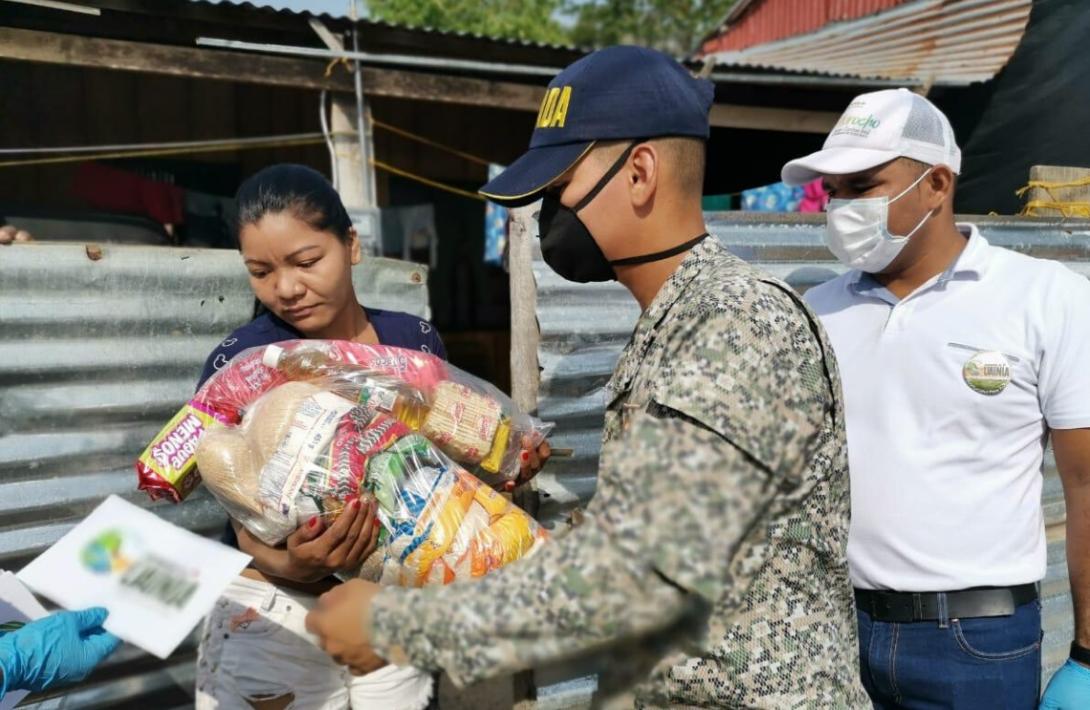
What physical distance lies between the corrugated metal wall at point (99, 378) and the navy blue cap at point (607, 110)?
1.60m

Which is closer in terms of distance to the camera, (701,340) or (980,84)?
(701,340)

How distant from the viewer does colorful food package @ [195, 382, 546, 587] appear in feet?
5.25

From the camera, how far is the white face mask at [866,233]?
2.20 m

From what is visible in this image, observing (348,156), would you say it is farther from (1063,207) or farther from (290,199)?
(1063,207)

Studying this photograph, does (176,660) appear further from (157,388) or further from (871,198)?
(871,198)

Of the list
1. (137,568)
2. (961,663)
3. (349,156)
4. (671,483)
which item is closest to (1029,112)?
(349,156)

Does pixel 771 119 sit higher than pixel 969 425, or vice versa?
pixel 771 119

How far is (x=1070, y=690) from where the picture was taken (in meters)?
1.96

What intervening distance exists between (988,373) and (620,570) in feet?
4.83

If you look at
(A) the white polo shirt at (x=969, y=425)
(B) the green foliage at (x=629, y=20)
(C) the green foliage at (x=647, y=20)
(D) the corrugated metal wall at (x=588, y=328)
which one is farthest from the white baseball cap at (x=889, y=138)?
(C) the green foliage at (x=647, y=20)

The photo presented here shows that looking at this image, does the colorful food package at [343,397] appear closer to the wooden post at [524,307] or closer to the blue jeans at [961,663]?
the wooden post at [524,307]

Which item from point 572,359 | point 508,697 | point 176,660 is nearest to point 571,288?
point 572,359

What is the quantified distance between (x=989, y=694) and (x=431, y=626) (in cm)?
161

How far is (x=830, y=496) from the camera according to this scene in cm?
129
